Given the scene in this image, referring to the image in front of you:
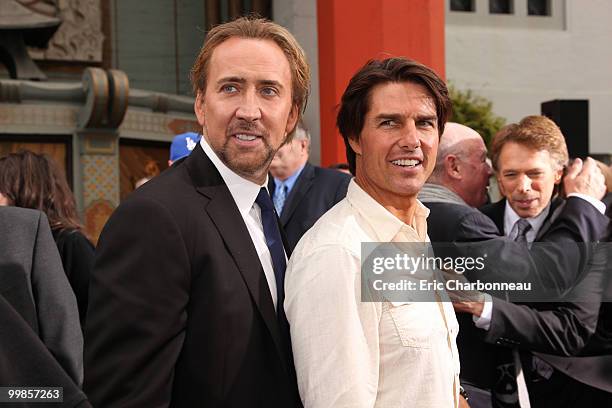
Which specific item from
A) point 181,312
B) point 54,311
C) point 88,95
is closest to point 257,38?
point 181,312

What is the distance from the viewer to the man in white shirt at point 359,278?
5.73ft

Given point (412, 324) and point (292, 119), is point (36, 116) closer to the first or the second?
point (292, 119)

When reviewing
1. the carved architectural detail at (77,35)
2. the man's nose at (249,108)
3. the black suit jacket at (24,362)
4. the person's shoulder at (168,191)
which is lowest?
the black suit jacket at (24,362)

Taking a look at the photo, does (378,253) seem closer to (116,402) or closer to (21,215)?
(116,402)

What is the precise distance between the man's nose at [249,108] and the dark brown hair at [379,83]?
0.87ft

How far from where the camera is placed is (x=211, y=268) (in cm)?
175

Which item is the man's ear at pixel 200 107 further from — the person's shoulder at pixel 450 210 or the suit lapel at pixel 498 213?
the suit lapel at pixel 498 213

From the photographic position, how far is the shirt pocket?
1818 mm

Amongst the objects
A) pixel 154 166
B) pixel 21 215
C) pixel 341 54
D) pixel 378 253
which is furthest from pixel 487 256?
pixel 154 166

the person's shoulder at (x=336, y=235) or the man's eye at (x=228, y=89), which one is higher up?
the man's eye at (x=228, y=89)

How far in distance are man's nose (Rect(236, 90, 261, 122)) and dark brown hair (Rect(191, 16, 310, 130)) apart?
15 centimetres

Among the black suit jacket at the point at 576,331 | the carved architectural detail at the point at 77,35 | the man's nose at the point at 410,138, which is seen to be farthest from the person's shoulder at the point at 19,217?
the carved architectural detail at the point at 77,35

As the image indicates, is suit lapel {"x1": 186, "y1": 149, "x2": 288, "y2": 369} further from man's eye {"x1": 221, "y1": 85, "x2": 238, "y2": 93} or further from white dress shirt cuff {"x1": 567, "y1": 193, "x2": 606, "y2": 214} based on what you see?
white dress shirt cuff {"x1": 567, "y1": 193, "x2": 606, "y2": 214}

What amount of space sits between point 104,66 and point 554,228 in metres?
9.86
